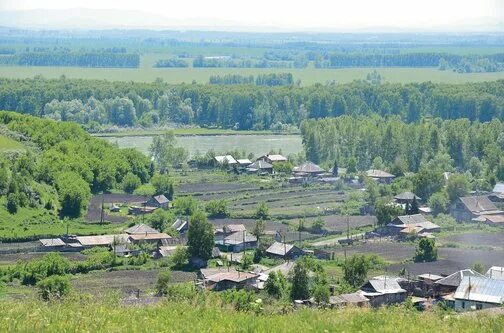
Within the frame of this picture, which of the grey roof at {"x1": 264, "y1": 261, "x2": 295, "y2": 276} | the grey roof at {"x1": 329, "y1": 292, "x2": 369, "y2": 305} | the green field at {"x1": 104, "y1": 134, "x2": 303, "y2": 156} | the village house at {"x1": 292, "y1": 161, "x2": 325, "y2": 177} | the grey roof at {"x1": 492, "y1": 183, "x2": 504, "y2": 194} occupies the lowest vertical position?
the green field at {"x1": 104, "y1": 134, "x2": 303, "y2": 156}

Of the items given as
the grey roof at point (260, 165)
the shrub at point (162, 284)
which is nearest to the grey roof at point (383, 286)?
the shrub at point (162, 284)

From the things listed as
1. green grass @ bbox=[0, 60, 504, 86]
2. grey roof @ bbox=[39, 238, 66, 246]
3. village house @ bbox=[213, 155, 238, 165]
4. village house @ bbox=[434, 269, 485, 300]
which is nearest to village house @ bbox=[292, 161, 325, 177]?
village house @ bbox=[213, 155, 238, 165]

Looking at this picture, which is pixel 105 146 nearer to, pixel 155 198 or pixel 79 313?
pixel 155 198

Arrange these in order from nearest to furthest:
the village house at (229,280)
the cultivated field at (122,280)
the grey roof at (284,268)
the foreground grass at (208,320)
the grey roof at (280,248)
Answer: the foreground grass at (208,320)
the village house at (229,280)
the cultivated field at (122,280)
the grey roof at (284,268)
the grey roof at (280,248)

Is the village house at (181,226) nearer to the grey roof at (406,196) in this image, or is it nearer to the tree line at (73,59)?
the grey roof at (406,196)

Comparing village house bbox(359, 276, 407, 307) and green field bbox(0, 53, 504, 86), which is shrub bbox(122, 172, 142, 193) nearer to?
village house bbox(359, 276, 407, 307)

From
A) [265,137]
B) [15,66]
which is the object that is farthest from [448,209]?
[15,66]
